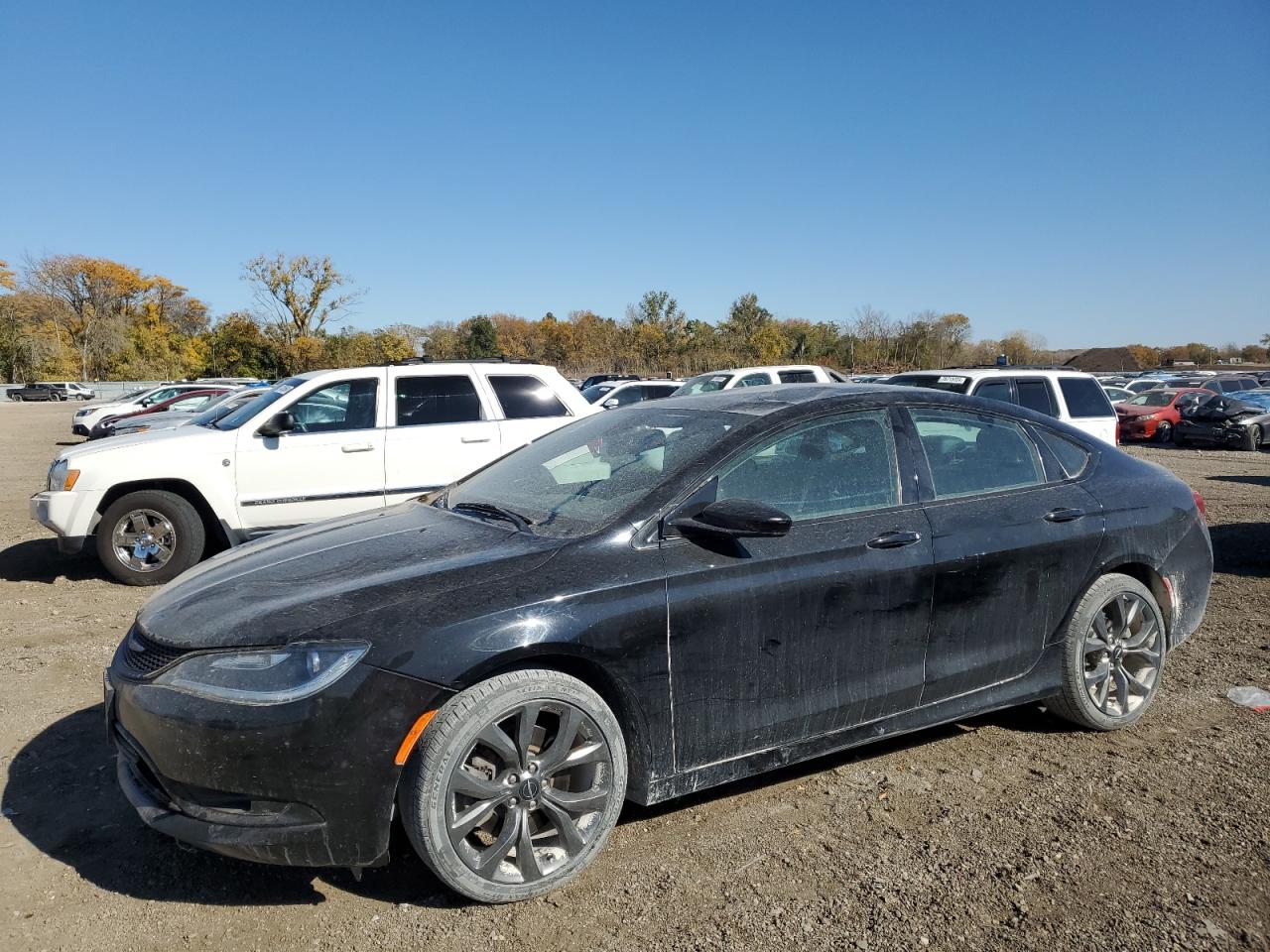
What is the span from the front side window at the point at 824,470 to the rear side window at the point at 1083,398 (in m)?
8.49

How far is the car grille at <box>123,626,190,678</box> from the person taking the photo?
266cm

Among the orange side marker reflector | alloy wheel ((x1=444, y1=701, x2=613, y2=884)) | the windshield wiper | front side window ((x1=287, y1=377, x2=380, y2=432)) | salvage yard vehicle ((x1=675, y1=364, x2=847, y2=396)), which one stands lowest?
alloy wheel ((x1=444, y1=701, x2=613, y2=884))

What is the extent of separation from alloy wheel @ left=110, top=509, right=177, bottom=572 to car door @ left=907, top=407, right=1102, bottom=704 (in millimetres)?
6164

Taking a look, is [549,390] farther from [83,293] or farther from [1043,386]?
[83,293]

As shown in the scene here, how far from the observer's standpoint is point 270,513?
706 centimetres

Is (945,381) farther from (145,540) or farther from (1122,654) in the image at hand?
(145,540)

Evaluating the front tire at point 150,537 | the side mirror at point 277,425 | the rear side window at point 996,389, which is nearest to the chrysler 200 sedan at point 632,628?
the side mirror at point 277,425

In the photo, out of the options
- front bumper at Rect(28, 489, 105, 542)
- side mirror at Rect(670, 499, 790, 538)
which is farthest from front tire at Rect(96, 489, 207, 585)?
side mirror at Rect(670, 499, 790, 538)

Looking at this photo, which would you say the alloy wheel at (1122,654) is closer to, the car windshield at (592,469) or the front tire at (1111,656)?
the front tire at (1111,656)

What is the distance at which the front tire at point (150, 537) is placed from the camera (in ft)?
22.4

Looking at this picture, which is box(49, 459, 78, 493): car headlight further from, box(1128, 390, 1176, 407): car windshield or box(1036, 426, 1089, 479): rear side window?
box(1128, 390, 1176, 407): car windshield

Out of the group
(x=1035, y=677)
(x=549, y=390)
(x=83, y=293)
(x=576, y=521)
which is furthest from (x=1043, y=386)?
(x=83, y=293)

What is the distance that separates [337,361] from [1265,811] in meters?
63.1

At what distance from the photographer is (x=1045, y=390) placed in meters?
10.7
